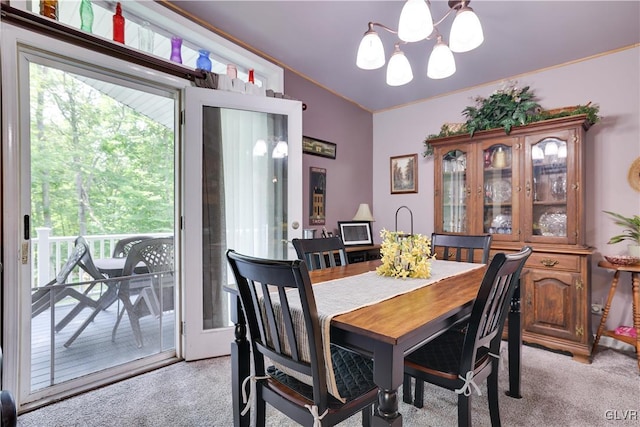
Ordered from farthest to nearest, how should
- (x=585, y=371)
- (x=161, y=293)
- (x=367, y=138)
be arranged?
(x=367, y=138), (x=161, y=293), (x=585, y=371)

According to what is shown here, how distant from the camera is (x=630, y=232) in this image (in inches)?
103

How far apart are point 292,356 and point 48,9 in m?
2.26

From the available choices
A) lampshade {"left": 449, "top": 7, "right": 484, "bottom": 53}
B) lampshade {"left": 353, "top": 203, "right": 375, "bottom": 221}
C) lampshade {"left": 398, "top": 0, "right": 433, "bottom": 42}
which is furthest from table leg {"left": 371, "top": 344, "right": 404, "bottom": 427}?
lampshade {"left": 353, "top": 203, "right": 375, "bottom": 221}

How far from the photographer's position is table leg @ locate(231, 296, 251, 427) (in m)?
1.44

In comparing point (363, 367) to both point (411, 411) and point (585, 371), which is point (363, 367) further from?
point (585, 371)

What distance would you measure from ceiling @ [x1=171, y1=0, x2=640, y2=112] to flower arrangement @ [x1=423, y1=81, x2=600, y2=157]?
10.5 inches

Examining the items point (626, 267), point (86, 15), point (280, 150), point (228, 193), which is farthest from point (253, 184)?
point (626, 267)

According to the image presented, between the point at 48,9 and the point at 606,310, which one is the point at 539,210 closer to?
the point at 606,310

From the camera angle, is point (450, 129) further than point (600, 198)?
Yes

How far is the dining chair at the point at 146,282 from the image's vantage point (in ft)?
8.76

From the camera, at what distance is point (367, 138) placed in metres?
4.20

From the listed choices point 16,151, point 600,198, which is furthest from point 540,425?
point 16,151

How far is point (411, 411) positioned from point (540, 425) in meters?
0.66

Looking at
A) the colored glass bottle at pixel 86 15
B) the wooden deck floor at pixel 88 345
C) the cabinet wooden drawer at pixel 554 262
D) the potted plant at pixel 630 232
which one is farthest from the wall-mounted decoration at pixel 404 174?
the colored glass bottle at pixel 86 15
